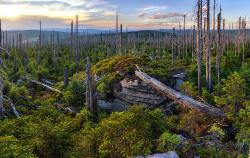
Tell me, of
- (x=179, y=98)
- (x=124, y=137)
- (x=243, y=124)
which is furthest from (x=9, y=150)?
(x=179, y=98)

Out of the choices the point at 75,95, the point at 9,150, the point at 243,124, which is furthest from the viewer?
the point at 75,95

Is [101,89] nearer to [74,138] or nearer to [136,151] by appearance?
[74,138]

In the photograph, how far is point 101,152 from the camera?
11.1m

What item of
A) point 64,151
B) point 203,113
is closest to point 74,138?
point 64,151

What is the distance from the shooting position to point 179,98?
2252 centimetres

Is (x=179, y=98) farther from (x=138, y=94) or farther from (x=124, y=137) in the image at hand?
(x=124, y=137)

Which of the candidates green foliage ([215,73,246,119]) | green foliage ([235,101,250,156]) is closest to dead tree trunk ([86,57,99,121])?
green foliage ([215,73,246,119])

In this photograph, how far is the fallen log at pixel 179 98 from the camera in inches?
782

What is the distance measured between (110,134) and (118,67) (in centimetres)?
1986

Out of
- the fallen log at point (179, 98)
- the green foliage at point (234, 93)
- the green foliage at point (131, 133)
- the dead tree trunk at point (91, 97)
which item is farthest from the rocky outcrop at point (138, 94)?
the green foliage at point (131, 133)

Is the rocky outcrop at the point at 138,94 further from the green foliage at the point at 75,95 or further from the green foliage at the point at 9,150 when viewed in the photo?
the green foliage at the point at 9,150

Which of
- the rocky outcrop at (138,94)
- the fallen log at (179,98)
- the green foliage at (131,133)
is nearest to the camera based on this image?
the green foliage at (131,133)

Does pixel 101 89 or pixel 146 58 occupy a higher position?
pixel 146 58

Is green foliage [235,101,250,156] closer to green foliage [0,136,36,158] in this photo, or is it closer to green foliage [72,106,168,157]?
green foliage [72,106,168,157]
